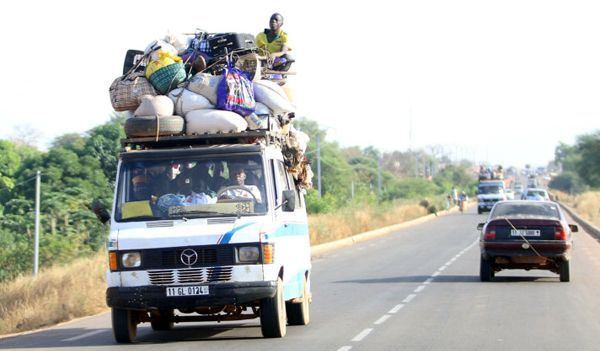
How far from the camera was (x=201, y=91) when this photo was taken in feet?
42.2

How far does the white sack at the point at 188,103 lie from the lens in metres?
12.7

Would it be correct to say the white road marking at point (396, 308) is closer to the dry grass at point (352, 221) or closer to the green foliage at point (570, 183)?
the dry grass at point (352, 221)

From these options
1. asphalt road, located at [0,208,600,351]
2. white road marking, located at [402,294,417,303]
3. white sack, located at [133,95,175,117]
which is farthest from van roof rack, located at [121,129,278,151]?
white road marking, located at [402,294,417,303]

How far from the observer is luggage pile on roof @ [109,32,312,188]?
489 inches

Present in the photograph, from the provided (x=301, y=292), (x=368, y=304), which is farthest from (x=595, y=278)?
(x=301, y=292)

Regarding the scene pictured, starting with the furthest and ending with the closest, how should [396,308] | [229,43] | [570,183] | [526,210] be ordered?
1. [570,183]
2. [526,210]
3. [396,308]
4. [229,43]

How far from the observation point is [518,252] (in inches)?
816

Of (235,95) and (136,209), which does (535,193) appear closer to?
(235,95)

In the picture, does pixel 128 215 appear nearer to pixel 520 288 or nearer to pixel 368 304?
pixel 368 304

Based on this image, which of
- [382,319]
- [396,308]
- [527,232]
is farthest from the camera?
[527,232]

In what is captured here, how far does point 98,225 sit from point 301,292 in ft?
109

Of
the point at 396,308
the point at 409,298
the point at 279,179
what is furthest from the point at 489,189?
the point at 279,179

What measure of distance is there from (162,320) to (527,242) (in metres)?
9.36

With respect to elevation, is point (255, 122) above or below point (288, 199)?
above
